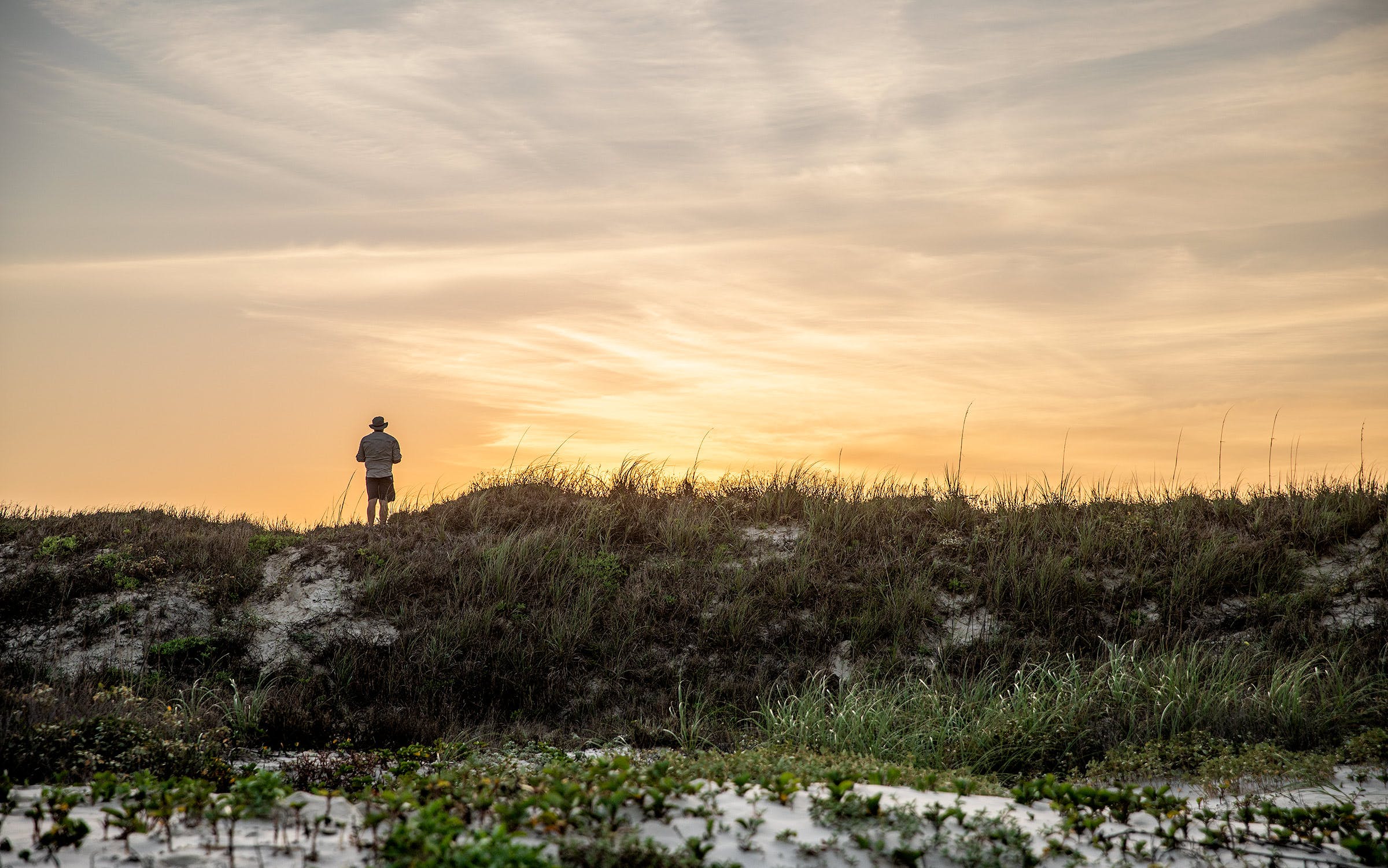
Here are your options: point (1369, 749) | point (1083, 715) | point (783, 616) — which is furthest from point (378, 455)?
point (1369, 749)

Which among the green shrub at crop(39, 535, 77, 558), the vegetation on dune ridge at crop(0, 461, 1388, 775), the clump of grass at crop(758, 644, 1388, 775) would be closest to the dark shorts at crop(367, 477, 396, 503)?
the vegetation on dune ridge at crop(0, 461, 1388, 775)

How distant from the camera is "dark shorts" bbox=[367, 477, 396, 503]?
16.0m

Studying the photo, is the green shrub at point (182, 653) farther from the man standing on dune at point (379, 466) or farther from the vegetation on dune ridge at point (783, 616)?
the man standing on dune at point (379, 466)

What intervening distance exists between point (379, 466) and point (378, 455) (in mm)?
212

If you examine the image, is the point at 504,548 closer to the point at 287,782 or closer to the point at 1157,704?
the point at 287,782

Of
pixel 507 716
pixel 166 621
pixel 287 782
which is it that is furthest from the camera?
pixel 166 621

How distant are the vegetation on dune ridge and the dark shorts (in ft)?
5.50

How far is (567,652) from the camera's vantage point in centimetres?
1126

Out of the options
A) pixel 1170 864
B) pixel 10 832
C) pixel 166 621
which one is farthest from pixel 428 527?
pixel 1170 864

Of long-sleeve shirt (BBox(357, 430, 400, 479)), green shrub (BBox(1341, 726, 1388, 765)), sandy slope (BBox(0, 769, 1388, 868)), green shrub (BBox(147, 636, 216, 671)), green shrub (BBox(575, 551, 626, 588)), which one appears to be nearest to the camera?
sandy slope (BBox(0, 769, 1388, 868))

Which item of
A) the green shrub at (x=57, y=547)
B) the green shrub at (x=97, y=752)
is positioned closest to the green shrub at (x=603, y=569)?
the green shrub at (x=97, y=752)

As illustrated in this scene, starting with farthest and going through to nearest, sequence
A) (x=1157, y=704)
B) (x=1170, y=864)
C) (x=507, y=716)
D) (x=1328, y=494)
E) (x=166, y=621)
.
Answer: (x=1328, y=494) → (x=166, y=621) → (x=507, y=716) → (x=1157, y=704) → (x=1170, y=864)

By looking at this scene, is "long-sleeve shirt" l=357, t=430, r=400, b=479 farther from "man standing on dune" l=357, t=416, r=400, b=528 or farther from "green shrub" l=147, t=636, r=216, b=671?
"green shrub" l=147, t=636, r=216, b=671

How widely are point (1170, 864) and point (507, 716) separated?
24.8ft
